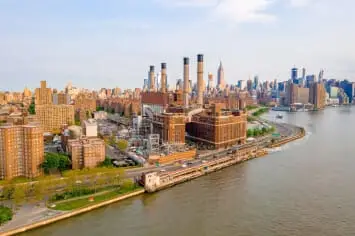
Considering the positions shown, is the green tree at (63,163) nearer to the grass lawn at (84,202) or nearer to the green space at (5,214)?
the grass lawn at (84,202)

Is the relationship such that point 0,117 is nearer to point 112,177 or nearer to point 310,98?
point 112,177

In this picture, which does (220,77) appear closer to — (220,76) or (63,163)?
(220,76)

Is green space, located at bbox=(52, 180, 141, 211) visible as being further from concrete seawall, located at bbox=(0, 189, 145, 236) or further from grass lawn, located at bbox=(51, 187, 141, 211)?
concrete seawall, located at bbox=(0, 189, 145, 236)

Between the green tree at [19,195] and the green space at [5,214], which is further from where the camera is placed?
the green tree at [19,195]

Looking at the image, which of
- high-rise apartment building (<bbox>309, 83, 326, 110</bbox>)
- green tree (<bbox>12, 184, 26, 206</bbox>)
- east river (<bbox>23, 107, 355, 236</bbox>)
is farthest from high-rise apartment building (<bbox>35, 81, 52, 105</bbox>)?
high-rise apartment building (<bbox>309, 83, 326, 110</bbox>)

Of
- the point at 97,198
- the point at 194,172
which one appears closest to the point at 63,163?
the point at 97,198

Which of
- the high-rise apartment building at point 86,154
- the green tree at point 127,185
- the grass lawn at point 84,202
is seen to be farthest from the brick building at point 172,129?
the grass lawn at point 84,202
